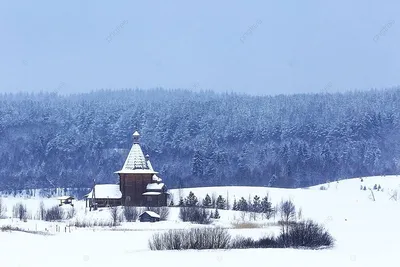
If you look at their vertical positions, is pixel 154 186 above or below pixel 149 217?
above

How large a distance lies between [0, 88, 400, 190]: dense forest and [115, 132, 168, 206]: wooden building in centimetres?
5505

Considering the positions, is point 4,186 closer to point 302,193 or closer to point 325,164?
point 325,164

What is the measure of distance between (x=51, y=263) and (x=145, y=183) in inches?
1780

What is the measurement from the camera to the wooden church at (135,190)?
7569cm

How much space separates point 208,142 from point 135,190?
82.9 metres

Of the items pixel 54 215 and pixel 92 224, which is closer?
pixel 92 224

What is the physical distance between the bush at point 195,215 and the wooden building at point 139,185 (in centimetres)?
903

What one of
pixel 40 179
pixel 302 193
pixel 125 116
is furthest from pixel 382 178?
pixel 125 116

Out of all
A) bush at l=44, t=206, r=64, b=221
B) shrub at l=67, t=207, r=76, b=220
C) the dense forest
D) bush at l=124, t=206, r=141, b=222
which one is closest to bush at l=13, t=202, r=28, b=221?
bush at l=44, t=206, r=64, b=221

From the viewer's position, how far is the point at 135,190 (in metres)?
76.4

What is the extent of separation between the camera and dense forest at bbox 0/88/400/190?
143 m

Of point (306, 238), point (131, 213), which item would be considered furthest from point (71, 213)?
point (306, 238)

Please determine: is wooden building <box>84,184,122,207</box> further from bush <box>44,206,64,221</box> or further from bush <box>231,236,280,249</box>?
bush <box>231,236,280,249</box>

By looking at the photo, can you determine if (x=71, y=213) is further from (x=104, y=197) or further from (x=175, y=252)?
(x=175, y=252)
